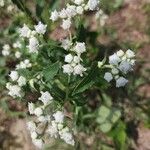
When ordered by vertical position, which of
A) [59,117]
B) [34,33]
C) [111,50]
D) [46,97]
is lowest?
[59,117]

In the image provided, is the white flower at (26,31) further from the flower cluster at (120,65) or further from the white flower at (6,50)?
the white flower at (6,50)

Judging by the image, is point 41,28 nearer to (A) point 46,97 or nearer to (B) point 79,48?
(B) point 79,48

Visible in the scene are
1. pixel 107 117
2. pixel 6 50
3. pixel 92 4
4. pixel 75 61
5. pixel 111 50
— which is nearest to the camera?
pixel 75 61

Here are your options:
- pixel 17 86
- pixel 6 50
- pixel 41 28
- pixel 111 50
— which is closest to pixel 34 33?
pixel 41 28

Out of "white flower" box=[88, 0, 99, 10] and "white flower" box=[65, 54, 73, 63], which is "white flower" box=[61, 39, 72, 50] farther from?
"white flower" box=[88, 0, 99, 10]

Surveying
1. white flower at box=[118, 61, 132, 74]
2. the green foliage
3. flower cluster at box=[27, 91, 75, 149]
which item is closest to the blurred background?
the green foliage
